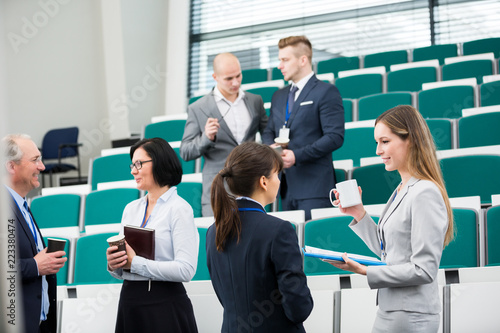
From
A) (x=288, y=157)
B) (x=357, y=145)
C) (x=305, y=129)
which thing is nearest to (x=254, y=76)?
(x=357, y=145)

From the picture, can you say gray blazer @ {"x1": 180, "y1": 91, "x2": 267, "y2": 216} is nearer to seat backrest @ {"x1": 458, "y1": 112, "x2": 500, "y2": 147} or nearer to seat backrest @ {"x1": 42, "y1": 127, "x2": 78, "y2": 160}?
seat backrest @ {"x1": 458, "y1": 112, "x2": 500, "y2": 147}

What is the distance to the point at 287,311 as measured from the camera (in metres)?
1.50

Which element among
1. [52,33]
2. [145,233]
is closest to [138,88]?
[52,33]

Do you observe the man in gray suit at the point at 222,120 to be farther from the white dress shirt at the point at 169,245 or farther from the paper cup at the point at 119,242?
the paper cup at the point at 119,242

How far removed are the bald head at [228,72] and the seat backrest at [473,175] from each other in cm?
133

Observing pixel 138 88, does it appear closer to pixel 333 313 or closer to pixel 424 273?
pixel 333 313

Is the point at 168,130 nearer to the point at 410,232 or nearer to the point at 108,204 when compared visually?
the point at 108,204

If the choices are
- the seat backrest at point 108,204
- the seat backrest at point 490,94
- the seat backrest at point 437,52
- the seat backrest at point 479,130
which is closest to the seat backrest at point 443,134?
the seat backrest at point 479,130

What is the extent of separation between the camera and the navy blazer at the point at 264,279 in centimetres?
150

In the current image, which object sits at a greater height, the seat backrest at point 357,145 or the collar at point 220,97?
the collar at point 220,97

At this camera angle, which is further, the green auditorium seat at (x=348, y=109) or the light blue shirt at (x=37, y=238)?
the green auditorium seat at (x=348, y=109)

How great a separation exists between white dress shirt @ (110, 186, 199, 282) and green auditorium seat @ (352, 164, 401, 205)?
1.77 metres

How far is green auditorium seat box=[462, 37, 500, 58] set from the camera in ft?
20.1

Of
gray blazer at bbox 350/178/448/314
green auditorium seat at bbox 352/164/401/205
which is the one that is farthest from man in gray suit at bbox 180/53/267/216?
gray blazer at bbox 350/178/448/314
